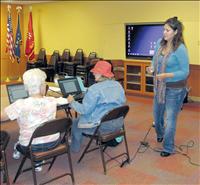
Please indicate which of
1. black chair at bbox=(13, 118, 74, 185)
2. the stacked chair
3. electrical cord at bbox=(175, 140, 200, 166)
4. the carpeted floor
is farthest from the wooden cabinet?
black chair at bbox=(13, 118, 74, 185)

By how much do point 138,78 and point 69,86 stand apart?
379cm

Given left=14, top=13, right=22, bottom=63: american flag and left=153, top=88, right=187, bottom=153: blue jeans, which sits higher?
left=14, top=13, right=22, bottom=63: american flag

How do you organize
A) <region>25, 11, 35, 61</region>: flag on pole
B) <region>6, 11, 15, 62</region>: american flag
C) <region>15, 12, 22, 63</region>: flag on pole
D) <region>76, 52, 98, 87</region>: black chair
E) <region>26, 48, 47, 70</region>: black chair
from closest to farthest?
<region>76, 52, 98, 87</region>: black chair → <region>6, 11, 15, 62</region>: american flag → <region>26, 48, 47, 70</region>: black chair → <region>15, 12, 22, 63</region>: flag on pole → <region>25, 11, 35, 61</region>: flag on pole

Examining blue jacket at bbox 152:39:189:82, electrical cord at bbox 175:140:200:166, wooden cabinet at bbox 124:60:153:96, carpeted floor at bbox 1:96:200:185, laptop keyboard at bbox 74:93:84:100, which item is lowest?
electrical cord at bbox 175:140:200:166

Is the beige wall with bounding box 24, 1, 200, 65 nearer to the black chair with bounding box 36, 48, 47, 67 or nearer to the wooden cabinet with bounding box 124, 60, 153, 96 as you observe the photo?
the black chair with bounding box 36, 48, 47, 67

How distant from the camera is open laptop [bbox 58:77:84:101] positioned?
130 inches

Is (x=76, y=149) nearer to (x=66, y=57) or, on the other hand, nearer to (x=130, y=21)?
(x=130, y=21)

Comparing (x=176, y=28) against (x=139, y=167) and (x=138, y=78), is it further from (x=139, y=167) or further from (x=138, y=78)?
(x=138, y=78)

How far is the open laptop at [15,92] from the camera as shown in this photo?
9.51ft

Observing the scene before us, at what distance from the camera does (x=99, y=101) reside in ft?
9.37

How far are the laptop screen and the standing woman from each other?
0.84m

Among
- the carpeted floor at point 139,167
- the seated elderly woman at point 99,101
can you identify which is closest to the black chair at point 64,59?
the carpeted floor at point 139,167

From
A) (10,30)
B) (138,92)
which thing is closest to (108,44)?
(138,92)

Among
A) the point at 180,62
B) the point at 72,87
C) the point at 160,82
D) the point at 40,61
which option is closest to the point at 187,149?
the point at 160,82
